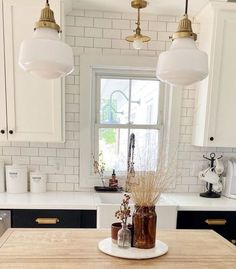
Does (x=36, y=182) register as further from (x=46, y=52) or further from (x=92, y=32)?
(x=46, y=52)

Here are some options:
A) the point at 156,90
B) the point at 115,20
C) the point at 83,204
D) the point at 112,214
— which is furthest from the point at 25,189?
the point at 115,20

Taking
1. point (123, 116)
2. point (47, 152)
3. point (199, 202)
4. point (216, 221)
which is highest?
point (123, 116)

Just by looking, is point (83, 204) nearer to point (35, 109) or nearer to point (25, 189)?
point (25, 189)

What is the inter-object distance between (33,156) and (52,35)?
183 centimetres

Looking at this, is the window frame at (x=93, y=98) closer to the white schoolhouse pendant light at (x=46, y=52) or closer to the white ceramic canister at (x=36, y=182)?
the white ceramic canister at (x=36, y=182)

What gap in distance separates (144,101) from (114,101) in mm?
320

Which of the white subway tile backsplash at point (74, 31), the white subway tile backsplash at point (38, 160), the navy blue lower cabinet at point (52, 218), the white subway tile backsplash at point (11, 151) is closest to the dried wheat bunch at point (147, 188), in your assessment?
the navy blue lower cabinet at point (52, 218)

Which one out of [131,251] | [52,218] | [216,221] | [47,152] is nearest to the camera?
[131,251]

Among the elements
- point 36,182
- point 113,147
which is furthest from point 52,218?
point 113,147

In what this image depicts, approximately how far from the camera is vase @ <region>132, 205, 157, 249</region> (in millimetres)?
1400

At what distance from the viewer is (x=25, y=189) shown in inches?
101

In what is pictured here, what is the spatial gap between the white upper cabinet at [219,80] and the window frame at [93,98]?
12.8 inches

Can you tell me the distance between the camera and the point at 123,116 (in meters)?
Result: 2.82

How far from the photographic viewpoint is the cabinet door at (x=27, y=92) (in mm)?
2201
